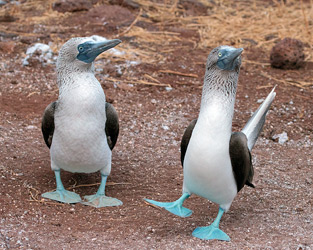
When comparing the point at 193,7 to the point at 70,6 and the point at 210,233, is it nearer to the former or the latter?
the point at 70,6

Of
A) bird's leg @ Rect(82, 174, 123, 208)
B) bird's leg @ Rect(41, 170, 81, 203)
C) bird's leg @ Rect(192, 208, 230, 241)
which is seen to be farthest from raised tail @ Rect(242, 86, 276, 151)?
bird's leg @ Rect(41, 170, 81, 203)

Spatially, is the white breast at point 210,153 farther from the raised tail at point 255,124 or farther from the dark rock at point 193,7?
the dark rock at point 193,7

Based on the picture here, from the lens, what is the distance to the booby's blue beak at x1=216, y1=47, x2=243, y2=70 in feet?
11.7

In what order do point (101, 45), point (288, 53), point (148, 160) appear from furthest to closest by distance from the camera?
point (288, 53), point (148, 160), point (101, 45)

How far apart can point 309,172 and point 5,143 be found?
2.89 metres

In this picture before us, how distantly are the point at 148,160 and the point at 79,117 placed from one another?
1.36 metres

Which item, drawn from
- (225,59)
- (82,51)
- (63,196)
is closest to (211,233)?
(225,59)

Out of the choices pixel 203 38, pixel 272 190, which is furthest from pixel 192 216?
pixel 203 38

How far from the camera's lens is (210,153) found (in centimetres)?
362

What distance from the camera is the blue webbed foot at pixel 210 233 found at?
377 cm

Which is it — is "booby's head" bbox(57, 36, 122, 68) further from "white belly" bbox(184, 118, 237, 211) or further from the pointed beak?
"white belly" bbox(184, 118, 237, 211)

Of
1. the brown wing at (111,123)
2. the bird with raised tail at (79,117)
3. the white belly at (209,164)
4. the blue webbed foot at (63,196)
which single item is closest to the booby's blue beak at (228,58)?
the white belly at (209,164)

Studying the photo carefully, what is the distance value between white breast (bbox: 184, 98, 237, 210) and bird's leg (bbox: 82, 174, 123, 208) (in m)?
0.89

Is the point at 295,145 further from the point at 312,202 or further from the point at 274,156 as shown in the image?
the point at 312,202
